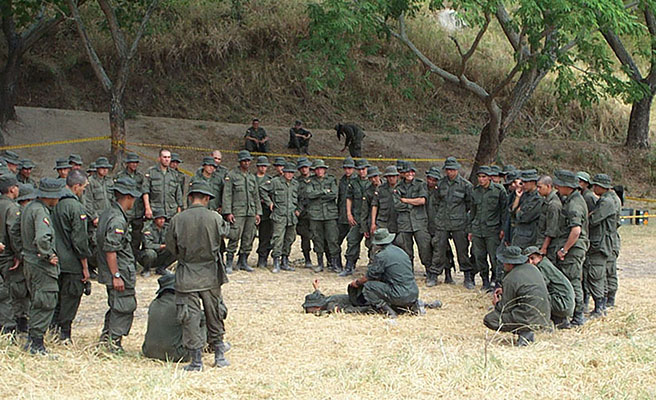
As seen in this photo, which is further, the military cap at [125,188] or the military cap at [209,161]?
the military cap at [209,161]

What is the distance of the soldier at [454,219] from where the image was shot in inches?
451

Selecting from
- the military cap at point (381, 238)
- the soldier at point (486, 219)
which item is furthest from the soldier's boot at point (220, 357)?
the soldier at point (486, 219)

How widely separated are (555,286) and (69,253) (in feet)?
17.0

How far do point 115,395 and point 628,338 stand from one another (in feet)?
17.6

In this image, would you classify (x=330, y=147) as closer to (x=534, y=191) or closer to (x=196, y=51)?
(x=196, y=51)

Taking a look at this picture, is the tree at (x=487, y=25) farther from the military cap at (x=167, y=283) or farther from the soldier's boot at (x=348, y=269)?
the military cap at (x=167, y=283)

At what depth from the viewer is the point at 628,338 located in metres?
8.08

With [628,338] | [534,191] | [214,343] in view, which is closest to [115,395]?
[214,343]

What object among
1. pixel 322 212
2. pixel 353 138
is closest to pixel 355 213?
pixel 322 212

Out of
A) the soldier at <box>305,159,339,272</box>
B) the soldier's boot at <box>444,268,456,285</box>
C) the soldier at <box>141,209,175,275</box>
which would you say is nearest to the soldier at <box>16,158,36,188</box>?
the soldier at <box>141,209,175,275</box>

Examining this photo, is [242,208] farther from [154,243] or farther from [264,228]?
[154,243]

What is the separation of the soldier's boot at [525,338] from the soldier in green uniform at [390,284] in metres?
1.64

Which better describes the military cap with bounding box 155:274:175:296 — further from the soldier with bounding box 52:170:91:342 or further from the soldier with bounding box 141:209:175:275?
the soldier with bounding box 141:209:175:275

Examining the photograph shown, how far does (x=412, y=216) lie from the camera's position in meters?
11.7
